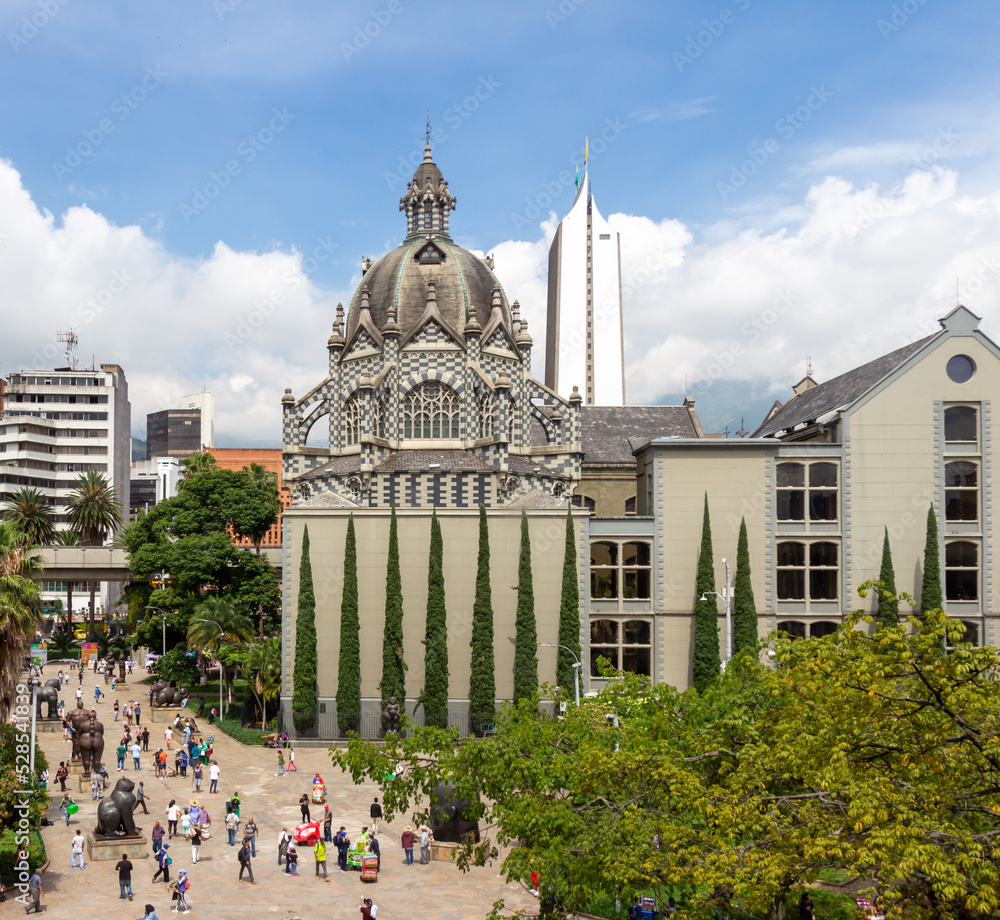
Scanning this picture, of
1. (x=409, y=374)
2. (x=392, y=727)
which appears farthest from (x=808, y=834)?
(x=409, y=374)

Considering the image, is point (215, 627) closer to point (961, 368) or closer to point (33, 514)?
point (33, 514)

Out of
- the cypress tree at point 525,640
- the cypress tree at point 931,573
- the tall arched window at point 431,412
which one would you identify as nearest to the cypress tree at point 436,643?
the cypress tree at point 525,640

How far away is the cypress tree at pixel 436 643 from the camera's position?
180ft

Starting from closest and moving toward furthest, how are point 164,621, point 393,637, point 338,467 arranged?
point 393,637, point 338,467, point 164,621

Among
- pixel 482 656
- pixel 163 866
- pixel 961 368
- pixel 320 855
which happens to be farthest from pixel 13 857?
pixel 961 368

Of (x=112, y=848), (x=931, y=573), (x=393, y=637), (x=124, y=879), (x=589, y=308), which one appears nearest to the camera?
(x=124, y=879)

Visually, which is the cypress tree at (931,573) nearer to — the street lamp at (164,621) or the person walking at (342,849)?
the person walking at (342,849)

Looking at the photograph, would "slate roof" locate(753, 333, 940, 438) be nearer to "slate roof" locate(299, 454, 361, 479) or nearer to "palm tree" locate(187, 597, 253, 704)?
"slate roof" locate(299, 454, 361, 479)

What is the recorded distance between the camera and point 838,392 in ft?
214

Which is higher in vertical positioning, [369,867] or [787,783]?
[787,783]

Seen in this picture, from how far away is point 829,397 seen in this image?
6600 cm

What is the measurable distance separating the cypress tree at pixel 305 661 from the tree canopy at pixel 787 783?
3446cm

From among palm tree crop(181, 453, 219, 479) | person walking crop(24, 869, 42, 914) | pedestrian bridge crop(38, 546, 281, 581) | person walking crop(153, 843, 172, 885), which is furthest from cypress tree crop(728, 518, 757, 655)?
palm tree crop(181, 453, 219, 479)

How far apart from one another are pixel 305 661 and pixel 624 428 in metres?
31.6
